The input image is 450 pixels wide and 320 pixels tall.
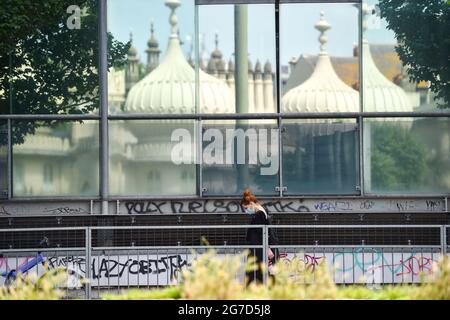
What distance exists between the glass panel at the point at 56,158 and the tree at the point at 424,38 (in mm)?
4894

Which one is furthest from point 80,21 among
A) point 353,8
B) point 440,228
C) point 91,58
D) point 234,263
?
point 234,263

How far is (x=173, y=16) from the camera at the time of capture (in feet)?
69.2

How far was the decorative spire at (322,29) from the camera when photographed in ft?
69.4

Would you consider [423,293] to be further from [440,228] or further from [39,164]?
[39,164]

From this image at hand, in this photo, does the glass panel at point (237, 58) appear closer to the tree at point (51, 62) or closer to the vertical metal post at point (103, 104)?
the tree at point (51, 62)

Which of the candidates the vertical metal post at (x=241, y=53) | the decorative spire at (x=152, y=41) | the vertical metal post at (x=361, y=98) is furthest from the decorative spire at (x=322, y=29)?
the decorative spire at (x=152, y=41)

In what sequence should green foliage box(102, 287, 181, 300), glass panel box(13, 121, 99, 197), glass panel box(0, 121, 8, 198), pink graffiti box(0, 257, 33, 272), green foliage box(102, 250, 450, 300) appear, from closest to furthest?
green foliage box(102, 250, 450, 300) → green foliage box(102, 287, 181, 300) → pink graffiti box(0, 257, 33, 272) → glass panel box(0, 121, 8, 198) → glass panel box(13, 121, 99, 197)

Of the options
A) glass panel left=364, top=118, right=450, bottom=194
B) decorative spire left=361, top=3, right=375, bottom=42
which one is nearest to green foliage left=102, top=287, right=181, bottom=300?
glass panel left=364, top=118, right=450, bottom=194

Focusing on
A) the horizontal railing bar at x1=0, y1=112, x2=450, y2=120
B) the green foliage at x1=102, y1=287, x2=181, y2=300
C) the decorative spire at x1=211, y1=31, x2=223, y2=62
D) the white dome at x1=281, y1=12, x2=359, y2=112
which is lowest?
the green foliage at x1=102, y1=287, x2=181, y2=300

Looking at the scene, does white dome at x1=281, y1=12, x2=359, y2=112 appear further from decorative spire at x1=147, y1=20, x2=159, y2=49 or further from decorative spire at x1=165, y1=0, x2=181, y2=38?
decorative spire at x1=147, y1=20, x2=159, y2=49

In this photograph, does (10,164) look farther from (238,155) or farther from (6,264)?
(238,155)

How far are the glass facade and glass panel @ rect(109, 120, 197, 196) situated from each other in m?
0.02

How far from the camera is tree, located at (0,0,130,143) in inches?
826

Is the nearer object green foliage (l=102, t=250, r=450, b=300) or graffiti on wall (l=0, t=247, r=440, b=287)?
green foliage (l=102, t=250, r=450, b=300)
